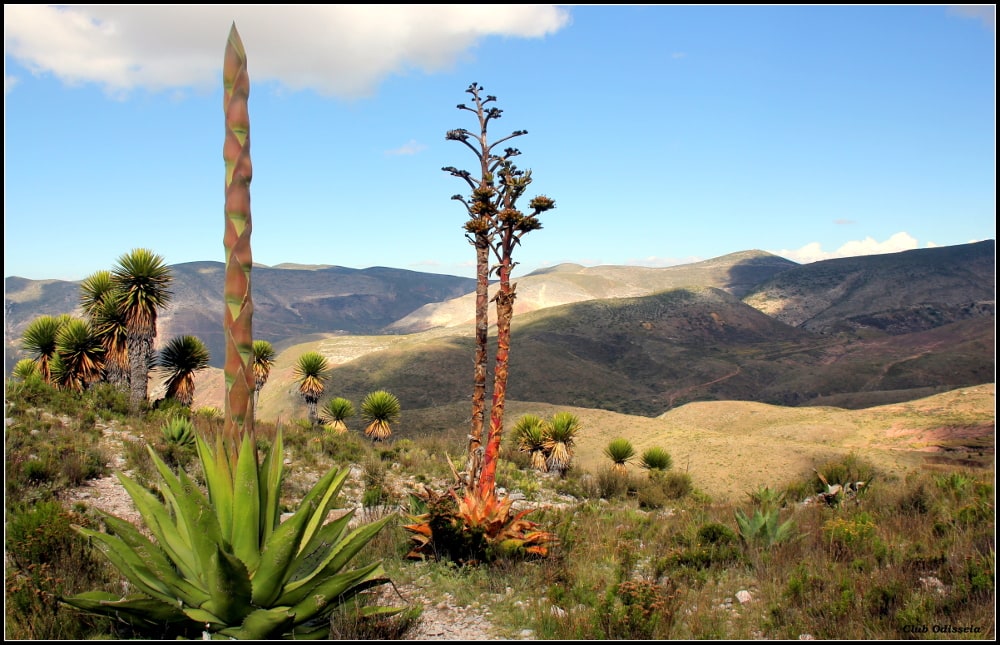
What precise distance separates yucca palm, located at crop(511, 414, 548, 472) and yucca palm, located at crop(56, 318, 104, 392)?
489 inches

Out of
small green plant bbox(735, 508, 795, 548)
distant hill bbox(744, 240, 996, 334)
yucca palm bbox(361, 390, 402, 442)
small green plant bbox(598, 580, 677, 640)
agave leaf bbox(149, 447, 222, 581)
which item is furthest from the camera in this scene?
distant hill bbox(744, 240, 996, 334)

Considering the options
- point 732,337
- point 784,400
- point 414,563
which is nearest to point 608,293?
point 732,337

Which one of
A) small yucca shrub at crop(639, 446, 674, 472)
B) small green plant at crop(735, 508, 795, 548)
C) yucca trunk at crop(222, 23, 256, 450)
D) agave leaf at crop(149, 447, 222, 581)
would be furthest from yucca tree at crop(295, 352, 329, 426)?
yucca trunk at crop(222, 23, 256, 450)

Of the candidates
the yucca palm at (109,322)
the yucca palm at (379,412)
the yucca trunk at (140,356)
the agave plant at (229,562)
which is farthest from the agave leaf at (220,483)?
the yucca palm at (379,412)

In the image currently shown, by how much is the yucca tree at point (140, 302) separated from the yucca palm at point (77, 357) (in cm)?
112

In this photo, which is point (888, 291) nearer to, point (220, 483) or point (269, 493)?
point (269, 493)

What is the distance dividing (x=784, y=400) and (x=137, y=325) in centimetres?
5617

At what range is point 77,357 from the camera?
59.2 ft

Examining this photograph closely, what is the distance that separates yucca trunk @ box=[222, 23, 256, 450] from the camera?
3133 mm

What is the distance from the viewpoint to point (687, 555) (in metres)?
6.98

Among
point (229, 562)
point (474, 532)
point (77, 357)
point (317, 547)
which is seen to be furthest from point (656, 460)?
point (77, 357)

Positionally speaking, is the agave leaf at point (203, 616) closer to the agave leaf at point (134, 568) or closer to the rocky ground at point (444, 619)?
the agave leaf at point (134, 568)

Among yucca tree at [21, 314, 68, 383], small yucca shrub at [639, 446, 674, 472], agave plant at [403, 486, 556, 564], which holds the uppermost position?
yucca tree at [21, 314, 68, 383]

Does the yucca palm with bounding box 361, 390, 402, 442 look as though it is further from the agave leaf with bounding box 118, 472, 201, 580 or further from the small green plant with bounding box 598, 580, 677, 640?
the agave leaf with bounding box 118, 472, 201, 580
